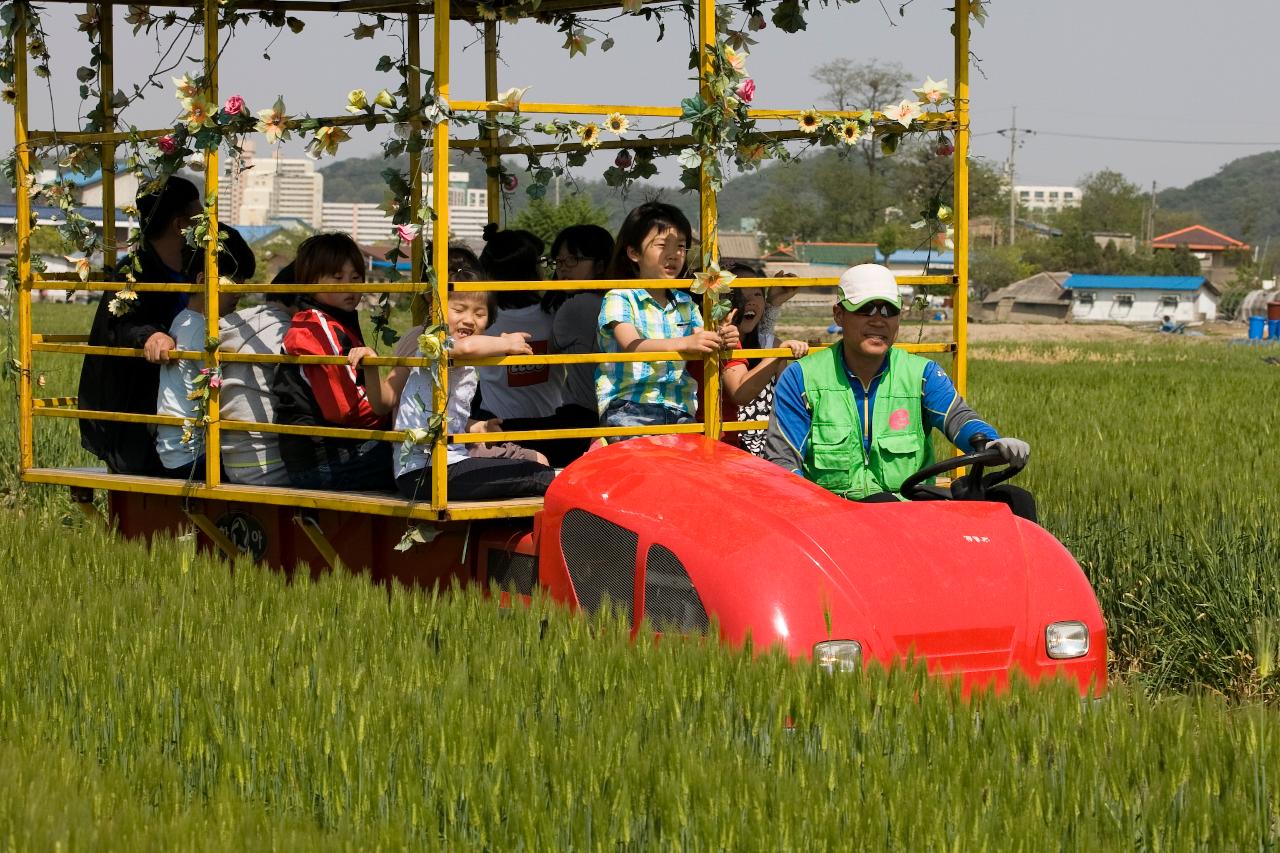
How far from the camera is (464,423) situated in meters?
6.95

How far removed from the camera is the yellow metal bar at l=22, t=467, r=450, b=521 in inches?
269

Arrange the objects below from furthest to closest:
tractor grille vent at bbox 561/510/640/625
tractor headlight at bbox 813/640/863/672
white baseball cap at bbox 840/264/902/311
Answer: white baseball cap at bbox 840/264/902/311 → tractor grille vent at bbox 561/510/640/625 → tractor headlight at bbox 813/640/863/672

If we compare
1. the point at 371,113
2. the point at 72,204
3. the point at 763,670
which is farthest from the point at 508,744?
the point at 72,204

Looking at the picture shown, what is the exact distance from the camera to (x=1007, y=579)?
5.40 m

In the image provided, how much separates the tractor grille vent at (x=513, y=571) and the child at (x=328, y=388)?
0.83m

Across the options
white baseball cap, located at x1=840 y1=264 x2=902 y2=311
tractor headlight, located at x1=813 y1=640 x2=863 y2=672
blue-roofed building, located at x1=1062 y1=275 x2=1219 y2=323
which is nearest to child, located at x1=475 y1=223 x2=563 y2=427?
white baseball cap, located at x1=840 y1=264 x2=902 y2=311

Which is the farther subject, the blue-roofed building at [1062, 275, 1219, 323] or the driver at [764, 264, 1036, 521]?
the blue-roofed building at [1062, 275, 1219, 323]

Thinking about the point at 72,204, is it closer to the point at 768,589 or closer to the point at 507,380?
the point at 507,380

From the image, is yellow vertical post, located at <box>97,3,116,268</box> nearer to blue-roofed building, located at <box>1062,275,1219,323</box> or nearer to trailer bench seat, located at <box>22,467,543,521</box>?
trailer bench seat, located at <box>22,467,543,521</box>

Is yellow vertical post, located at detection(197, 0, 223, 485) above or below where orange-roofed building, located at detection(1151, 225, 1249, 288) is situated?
below

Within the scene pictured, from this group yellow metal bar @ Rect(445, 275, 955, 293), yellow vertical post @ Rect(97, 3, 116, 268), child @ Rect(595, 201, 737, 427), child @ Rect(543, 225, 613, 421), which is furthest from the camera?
yellow vertical post @ Rect(97, 3, 116, 268)

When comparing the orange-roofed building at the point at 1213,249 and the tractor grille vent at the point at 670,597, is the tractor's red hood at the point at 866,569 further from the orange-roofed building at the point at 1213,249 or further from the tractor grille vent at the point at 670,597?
the orange-roofed building at the point at 1213,249

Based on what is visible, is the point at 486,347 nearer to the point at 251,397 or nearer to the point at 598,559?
the point at 598,559

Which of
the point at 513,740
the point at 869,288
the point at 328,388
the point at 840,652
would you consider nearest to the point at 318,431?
the point at 328,388
